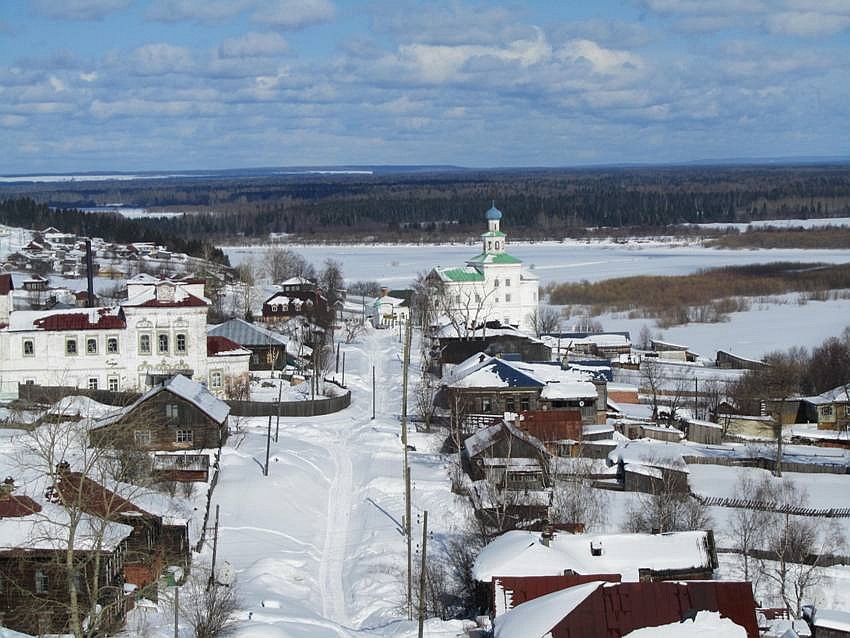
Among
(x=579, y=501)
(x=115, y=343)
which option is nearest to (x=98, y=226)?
(x=115, y=343)

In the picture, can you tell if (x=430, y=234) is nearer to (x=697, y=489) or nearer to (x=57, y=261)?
(x=57, y=261)

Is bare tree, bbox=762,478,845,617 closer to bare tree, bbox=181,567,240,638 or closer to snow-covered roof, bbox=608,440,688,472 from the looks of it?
snow-covered roof, bbox=608,440,688,472

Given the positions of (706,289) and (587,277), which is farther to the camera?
(587,277)

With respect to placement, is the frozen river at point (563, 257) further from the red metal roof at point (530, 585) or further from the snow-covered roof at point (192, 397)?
the red metal roof at point (530, 585)

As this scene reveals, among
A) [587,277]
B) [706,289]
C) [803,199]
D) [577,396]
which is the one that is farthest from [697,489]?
[803,199]

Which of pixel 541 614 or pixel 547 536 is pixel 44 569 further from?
pixel 547 536

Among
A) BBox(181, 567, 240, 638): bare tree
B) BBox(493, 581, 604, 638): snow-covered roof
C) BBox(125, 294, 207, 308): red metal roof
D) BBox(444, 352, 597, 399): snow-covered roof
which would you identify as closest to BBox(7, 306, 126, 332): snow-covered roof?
BBox(125, 294, 207, 308): red metal roof
